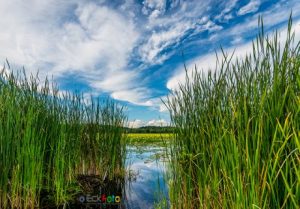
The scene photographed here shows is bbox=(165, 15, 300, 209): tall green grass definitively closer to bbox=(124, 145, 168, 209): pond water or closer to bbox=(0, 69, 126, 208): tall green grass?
bbox=(124, 145, 168, 209): pond water

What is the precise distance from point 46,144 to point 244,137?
3498mm

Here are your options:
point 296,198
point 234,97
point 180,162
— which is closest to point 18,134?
point 180,162

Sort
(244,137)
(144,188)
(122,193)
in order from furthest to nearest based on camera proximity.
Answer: (144,188) < (122,193) < (244,137)

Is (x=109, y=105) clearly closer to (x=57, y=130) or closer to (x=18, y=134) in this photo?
(x=57, y=130)

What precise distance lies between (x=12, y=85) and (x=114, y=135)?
285cm

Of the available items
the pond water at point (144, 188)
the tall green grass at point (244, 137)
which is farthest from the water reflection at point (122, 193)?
the tall green grass at point (244, 137)

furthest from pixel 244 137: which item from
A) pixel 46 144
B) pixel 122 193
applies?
pixel 122 193

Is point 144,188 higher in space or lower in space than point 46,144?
lower

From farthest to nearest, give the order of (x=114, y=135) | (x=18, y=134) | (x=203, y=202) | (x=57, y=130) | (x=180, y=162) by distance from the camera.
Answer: (x=114, y=135) < (x=57, y=130) < (x=18, y=134) < (x=180, y=162) < (x=203, y=202)

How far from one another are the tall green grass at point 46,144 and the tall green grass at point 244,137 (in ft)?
6.54

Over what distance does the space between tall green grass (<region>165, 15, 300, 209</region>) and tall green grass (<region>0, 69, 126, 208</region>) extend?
199cm

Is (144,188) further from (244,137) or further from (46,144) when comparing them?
(244,137)

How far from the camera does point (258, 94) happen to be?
213cm

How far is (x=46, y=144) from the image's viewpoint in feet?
14.5
